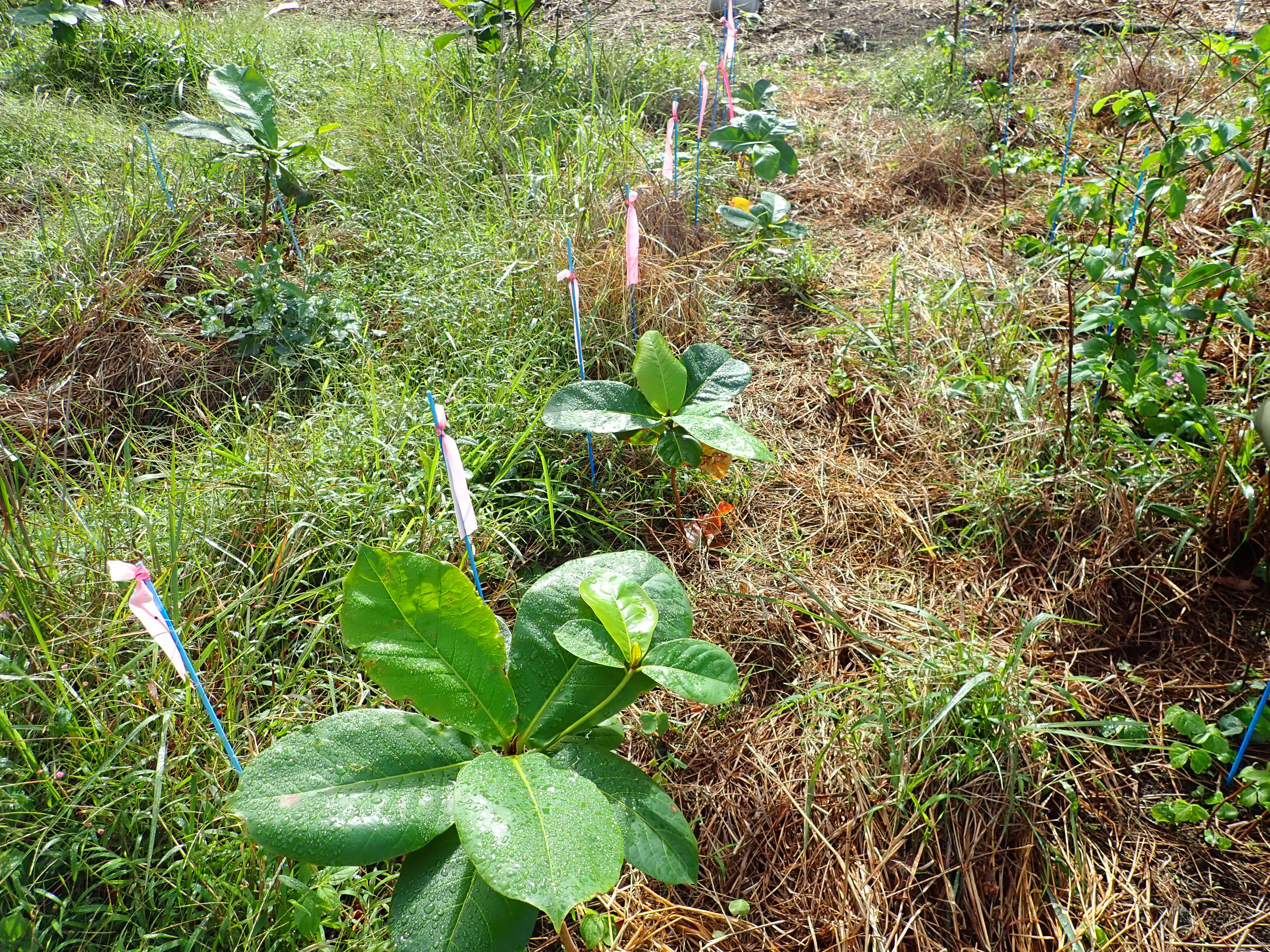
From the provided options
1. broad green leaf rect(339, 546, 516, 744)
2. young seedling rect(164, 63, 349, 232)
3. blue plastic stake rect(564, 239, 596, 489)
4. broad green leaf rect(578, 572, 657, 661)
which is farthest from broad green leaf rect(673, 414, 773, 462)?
young seedling rect(164, 63, 349, 232)

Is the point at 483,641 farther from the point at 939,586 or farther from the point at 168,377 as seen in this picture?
the point at 168,377

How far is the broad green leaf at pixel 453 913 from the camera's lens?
985 millimetres

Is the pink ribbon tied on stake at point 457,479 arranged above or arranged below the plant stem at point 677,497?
above

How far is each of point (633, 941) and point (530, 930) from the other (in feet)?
0.94

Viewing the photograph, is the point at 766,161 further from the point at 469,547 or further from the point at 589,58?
the point at 469,547

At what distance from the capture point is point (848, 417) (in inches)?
85.4

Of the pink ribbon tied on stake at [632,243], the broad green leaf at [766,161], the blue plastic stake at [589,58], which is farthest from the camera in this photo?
the blue plastic stake at [589,58]

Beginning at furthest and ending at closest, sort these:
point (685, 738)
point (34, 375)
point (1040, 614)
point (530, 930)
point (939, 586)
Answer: point (34, 375) < point (939, 586) < point (1040, 614) < point (685, 738) < point (530, 930)

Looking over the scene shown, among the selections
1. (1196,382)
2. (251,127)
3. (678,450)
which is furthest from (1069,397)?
(251,127)

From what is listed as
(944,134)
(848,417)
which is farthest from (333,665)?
(944,134)

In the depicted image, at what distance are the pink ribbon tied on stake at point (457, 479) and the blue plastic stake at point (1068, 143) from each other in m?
1.85

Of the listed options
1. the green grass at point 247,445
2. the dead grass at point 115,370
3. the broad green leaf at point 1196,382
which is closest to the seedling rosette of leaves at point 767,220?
the green grass at point 247,445

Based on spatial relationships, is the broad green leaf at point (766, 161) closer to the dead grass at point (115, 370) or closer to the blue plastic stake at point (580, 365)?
the blue plastic stake at point (580, 365)

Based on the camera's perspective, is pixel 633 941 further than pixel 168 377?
No
